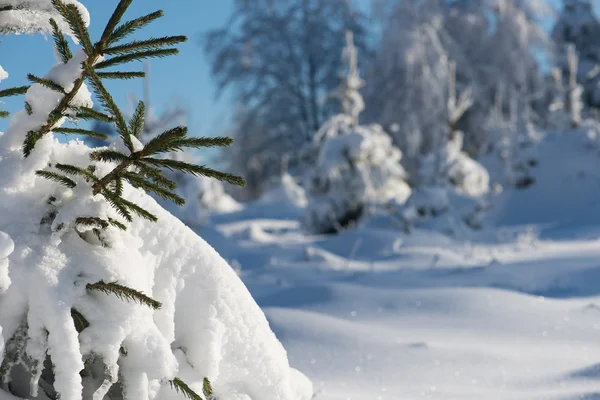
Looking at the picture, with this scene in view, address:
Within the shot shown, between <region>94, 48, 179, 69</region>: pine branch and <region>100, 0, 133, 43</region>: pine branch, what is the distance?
65 mm

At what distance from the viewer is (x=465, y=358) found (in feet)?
9.12

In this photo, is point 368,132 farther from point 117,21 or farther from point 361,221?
point 117,21

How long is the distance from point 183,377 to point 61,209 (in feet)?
1.38

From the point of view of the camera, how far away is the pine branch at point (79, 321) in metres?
1.16

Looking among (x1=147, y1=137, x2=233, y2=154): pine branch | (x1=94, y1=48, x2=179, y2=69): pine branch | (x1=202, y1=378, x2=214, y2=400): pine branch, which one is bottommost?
(x1=202, y1=378, x2=214, y2=400): pine branch

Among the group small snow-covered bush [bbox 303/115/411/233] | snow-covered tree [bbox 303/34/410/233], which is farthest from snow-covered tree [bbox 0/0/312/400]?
small snow-covered bush [bbox 303/115/411/233]

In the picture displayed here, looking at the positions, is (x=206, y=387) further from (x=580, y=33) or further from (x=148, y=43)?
(x=580, y=33)

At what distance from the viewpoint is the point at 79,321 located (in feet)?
3.81

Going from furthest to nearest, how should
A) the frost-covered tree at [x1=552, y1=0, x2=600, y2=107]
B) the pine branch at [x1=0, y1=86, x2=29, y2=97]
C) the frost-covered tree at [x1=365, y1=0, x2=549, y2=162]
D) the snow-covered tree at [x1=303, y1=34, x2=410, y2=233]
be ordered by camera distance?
1. the frost-covered tree at [x1=552, y1=0, x2=600, y2=107]
2. the frost-covered tree at [x1=365, y1=0, x2=549, y2=162]
3. the snow-covered tree at [x1=303, y1=34, x2=410, y2=233]
4. the pine branch at [x1=0, y1=86, x2=29, y2=97]

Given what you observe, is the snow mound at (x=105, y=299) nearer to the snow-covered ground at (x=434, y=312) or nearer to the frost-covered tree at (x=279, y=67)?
the snow-covered ground at (x=434, y=312)

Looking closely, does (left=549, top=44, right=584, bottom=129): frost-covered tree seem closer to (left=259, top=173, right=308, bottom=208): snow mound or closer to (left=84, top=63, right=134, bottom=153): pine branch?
(left=259, top=173, right=308, bottom=208): snow mound

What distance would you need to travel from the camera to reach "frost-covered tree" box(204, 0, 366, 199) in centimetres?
2144

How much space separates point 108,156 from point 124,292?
30 cm

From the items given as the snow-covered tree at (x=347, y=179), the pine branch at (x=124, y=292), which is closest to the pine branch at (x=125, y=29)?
the pine branch at (x=124, y=292)
